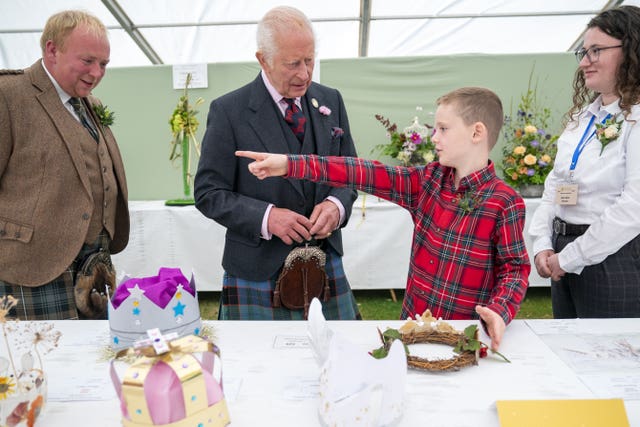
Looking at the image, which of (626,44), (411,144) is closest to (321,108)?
(626,44)

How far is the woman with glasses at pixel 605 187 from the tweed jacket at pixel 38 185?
164 cm

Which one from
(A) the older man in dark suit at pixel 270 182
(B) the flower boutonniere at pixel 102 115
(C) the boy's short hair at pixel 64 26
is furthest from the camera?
(B) the flower boutonniere at pixel 102 115

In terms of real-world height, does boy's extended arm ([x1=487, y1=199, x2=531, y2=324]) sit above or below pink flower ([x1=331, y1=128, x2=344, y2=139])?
below

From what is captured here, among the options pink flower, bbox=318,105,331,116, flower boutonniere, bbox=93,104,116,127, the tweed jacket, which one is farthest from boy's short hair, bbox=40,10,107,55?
pink flower, bbox=318,105,331,116

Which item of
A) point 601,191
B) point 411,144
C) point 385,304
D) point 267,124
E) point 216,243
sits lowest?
point 385,304

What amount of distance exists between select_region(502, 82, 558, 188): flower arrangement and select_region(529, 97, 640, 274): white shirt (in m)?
1.92

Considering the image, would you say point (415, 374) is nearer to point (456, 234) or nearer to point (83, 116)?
point (456, 234)

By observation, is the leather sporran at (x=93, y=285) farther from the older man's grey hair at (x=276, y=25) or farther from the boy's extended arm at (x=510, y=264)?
the boy's extended arm at (x=510, y=264)

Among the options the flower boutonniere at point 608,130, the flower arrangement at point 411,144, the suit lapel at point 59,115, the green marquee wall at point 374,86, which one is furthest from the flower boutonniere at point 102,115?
the flower arrangement at point 411,144

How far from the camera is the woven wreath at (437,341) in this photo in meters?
1.08

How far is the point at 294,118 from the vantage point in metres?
1.68

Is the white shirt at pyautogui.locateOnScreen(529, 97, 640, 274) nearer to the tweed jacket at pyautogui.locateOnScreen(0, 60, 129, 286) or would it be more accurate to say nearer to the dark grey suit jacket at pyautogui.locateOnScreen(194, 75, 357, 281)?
the dark grey suit jacket at pyautogui.locateOnScreen(194, 75, 357, 281)

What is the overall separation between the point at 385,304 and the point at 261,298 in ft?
7.40

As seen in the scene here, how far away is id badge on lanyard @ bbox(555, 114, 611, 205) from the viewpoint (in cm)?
171
